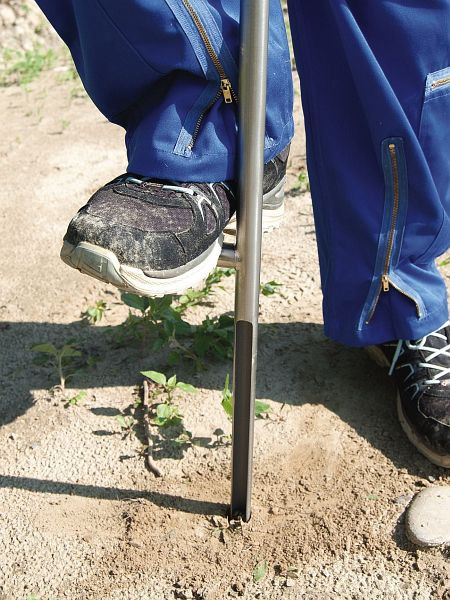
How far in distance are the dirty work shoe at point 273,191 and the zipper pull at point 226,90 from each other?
228 mm

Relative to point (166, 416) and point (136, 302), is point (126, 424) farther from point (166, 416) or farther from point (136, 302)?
point (136, 302)

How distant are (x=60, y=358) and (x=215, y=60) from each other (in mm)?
1049

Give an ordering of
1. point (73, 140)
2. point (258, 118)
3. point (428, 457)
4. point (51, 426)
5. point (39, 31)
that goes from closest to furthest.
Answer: point (258, 118)
point (428, 457)
point (51, 426)
point (73, 140)
point (39, 31)

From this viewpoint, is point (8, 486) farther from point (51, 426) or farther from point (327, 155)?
point (327, 155)

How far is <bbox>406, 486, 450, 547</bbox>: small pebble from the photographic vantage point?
184cm

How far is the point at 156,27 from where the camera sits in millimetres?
1589

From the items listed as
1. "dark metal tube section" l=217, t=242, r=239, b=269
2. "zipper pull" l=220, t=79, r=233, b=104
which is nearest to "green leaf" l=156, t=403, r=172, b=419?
"dark metal tube section" l=217, t=242, r=239, b=269

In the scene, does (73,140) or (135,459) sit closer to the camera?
(135,459)

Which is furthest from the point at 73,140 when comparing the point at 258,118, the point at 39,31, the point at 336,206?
the point at 258,118

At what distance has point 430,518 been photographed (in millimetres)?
1877

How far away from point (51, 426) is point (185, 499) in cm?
45

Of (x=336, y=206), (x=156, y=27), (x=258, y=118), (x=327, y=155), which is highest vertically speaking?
(x=156, y=27)

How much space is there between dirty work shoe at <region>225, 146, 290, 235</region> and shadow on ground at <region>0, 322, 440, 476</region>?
0.52 m

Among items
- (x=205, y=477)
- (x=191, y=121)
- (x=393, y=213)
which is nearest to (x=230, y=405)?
(x=205, y=477)
